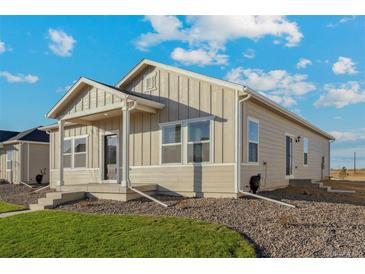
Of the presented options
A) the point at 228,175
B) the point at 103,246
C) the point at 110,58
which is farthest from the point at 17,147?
the point at 103,246

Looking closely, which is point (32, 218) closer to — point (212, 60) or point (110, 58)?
point (110, 58)

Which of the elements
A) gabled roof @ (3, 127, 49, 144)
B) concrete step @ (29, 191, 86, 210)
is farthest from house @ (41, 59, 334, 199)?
gabled roof @ (3, 127, 49, 144)

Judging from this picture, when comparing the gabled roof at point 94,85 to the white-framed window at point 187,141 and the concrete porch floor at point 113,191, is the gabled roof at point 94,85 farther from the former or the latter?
the concrete porch floor at point 113,191

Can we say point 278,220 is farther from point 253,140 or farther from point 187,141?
point 187,141

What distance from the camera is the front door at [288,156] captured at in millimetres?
13844

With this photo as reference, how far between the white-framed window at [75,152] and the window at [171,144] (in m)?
4.91

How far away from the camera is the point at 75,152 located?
14.5 m

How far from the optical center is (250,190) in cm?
1001

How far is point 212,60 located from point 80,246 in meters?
9.00

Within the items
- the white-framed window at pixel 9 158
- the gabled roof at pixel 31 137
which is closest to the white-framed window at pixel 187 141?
the gabled roof at pixel 31 137

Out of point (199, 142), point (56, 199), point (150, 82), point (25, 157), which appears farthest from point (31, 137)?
point (199, 142)

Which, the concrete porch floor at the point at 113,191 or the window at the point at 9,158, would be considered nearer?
the concrete porch floor at the point at 113,191

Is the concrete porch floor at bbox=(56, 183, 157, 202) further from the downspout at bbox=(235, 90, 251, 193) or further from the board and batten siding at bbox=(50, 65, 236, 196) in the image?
the downspout at bbox=(235, 90, 251, 193)

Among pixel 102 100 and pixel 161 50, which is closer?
pixel 102 100
